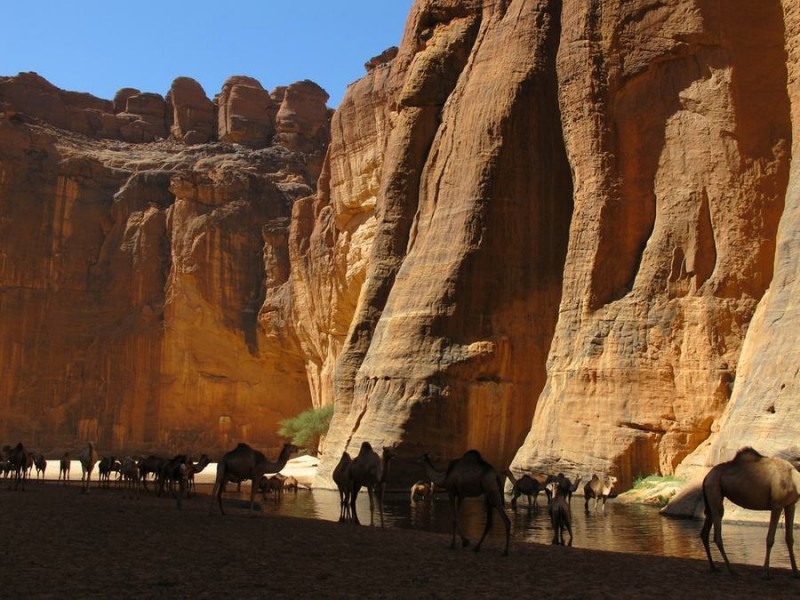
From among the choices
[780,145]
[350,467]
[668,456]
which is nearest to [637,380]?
[668,456]

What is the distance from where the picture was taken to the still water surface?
1488 cm

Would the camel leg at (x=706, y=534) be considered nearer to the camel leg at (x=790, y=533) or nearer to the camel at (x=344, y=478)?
the camel leg at (x=790, y=533)

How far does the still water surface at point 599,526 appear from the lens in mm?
14875

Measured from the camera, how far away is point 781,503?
1056 cm

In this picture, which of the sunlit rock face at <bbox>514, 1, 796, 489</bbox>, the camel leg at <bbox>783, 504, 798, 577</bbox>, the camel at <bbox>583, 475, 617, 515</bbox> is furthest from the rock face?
the camel leg at <bbox>783, 504, 798, 577</bbox>

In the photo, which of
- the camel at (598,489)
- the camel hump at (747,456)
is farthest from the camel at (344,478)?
the camel hump at (747,456)

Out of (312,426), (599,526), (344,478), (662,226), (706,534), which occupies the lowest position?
(599,526)

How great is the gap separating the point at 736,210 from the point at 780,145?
2.39 m

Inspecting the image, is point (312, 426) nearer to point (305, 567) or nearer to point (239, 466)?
point (239, 466)

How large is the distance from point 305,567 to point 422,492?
1746 centimetres

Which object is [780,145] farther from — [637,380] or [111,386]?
[111,386]

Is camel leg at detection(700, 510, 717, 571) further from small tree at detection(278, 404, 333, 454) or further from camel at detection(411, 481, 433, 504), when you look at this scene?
small tree at detection(278, 404, 333, 454)

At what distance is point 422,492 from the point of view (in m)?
27.7

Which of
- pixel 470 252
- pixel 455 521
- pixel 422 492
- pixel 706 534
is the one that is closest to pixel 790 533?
pixel 706 534
